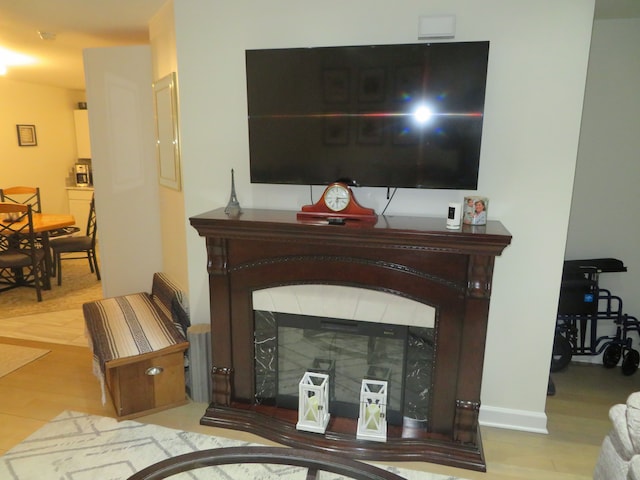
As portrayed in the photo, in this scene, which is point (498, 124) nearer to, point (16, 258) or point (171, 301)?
point (171, 301)

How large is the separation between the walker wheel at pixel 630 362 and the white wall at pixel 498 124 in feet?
3.43

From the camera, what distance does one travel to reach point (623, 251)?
305 cm

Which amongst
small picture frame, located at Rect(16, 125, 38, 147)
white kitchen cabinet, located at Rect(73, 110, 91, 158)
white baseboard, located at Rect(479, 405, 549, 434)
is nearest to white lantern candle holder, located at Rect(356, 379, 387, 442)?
white baseboard, located at Rect(479, 405, 549, 434)

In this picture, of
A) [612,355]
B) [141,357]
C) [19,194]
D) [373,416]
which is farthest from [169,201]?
[19,194]

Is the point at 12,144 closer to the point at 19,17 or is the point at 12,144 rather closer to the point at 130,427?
the point at 19,17

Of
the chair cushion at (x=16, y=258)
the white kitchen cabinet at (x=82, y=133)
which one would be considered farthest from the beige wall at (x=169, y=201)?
the white kitchen cabinet at (x=82, y=133)

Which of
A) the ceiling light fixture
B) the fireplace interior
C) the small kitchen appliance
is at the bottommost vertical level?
the fireplace interior

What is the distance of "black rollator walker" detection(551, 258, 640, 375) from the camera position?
2871mm

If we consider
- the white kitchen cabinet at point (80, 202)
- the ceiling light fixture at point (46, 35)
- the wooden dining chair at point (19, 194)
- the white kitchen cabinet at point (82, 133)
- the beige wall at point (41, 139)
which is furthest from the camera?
the white kitchen cabinet at point (82, 133)

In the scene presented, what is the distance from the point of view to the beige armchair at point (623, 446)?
4.98 feet

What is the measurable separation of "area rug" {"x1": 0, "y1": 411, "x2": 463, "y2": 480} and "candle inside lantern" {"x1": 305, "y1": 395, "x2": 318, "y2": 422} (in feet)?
0.86

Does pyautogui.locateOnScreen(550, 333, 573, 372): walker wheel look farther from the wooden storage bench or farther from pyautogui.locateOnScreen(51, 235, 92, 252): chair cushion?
pyautogui.locateOnScreen(51, 235, 92, 252): chair cushion

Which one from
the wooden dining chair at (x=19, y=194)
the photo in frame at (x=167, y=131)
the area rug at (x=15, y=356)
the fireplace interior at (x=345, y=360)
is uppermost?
the photo in frame at (x=167, y=131)

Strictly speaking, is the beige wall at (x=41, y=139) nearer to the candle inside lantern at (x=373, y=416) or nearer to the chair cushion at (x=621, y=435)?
the candle inside lantern at (x=373, y=416)
